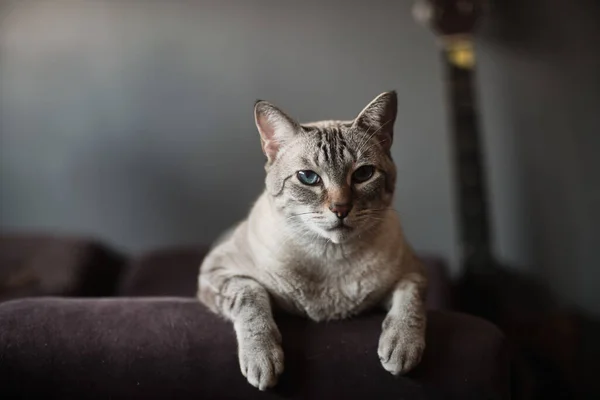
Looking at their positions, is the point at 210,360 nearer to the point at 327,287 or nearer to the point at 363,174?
the point at 327,287

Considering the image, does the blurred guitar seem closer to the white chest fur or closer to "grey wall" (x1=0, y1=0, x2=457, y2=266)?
"grey wall" (x1=0, y1=0, x2=457, y2=266)

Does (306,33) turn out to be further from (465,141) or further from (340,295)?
(340,295)

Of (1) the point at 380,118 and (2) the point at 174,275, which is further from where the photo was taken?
(2) the point at 174,275

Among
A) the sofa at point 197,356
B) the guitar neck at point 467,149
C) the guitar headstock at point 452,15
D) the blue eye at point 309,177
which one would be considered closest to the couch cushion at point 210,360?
the sofa at point 197,356

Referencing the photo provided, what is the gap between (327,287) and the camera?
1.27 meters

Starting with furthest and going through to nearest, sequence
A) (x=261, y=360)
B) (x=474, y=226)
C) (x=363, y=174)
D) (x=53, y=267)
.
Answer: (x=474, y=226), (x=53, y=267), (x=363, y=174), (x=261, y=360)

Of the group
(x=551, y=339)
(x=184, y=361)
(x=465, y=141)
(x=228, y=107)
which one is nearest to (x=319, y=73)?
(x=228, y=107)

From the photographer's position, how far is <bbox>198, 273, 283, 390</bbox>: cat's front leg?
112cm

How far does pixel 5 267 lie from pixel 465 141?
1.44 meters

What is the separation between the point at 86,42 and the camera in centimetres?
233

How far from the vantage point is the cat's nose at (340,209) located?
3.82 ft

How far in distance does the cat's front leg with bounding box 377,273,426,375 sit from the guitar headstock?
1039 millimetres

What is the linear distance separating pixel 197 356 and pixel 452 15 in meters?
1.35

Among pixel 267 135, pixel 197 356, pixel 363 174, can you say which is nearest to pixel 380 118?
pixel 363 174
